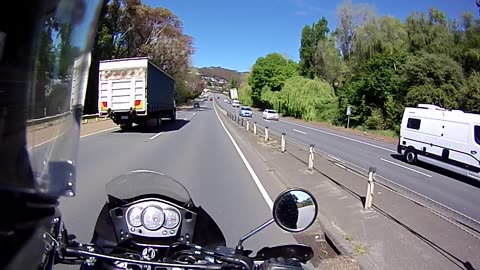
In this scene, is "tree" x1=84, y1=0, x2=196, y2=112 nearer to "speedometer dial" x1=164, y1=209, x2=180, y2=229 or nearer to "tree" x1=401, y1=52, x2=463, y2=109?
"tree" x1=401, y1=52, x2=463, y2=109

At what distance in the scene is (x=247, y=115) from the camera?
61688 mm

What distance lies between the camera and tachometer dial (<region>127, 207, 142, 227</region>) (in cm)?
268

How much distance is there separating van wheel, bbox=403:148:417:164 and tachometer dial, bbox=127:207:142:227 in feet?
62.0

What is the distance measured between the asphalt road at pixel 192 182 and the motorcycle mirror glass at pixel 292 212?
340 centimetres

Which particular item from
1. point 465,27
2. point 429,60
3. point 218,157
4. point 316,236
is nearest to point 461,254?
point 316,236

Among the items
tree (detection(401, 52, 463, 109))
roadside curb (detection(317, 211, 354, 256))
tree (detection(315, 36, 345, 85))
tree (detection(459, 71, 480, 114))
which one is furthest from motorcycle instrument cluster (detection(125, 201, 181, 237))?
tree (detection(315, 36, 345, 85))

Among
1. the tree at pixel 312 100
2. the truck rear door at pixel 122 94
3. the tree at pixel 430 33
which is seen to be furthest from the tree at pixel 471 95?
the tree at pixel 312 100

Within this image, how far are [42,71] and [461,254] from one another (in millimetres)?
5877

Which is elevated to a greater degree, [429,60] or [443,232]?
[429,60]

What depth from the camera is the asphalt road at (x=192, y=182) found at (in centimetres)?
655

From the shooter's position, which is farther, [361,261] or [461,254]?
[461,254]

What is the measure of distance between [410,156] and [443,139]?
2.76 m

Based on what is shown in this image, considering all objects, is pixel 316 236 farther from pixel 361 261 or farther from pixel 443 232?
pixel 443 232

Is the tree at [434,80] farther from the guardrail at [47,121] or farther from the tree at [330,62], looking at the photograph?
the guardrail at [47,121]
